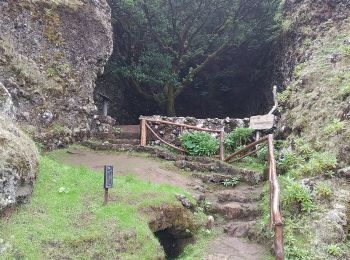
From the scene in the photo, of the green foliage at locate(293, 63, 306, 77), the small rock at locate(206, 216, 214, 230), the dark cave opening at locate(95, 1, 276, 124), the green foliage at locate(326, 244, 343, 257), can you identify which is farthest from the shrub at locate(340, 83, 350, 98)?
the dark cave opening at locate(95, 1, 276, 124)

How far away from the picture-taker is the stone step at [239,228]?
734cm

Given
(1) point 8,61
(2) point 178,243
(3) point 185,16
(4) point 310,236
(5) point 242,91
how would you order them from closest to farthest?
(4) point 310,236
(2) point 178,243
(1) point 8,61
(3) point 185,16
(5) point 242,91

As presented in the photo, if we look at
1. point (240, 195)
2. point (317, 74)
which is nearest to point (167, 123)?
point (317, 74)

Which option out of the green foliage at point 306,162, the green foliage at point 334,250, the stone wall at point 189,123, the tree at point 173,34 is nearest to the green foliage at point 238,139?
the stone wall at point 189,123

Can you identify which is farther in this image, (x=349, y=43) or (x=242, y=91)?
(x=242, y=91)

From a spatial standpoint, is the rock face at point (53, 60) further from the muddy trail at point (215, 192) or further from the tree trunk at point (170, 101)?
the tree trunk at point (170, 101)

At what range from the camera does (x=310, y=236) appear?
261 inches

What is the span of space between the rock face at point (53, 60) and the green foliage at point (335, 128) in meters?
7.05

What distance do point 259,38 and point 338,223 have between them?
40.3 feet

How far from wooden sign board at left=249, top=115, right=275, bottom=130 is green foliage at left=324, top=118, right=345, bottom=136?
3.71 metres

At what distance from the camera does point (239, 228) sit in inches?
295

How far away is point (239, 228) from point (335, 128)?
3.32 metres

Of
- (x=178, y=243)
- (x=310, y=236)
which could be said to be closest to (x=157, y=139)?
(x=178, y=243)

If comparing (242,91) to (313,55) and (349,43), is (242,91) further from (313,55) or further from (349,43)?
(349,43)
